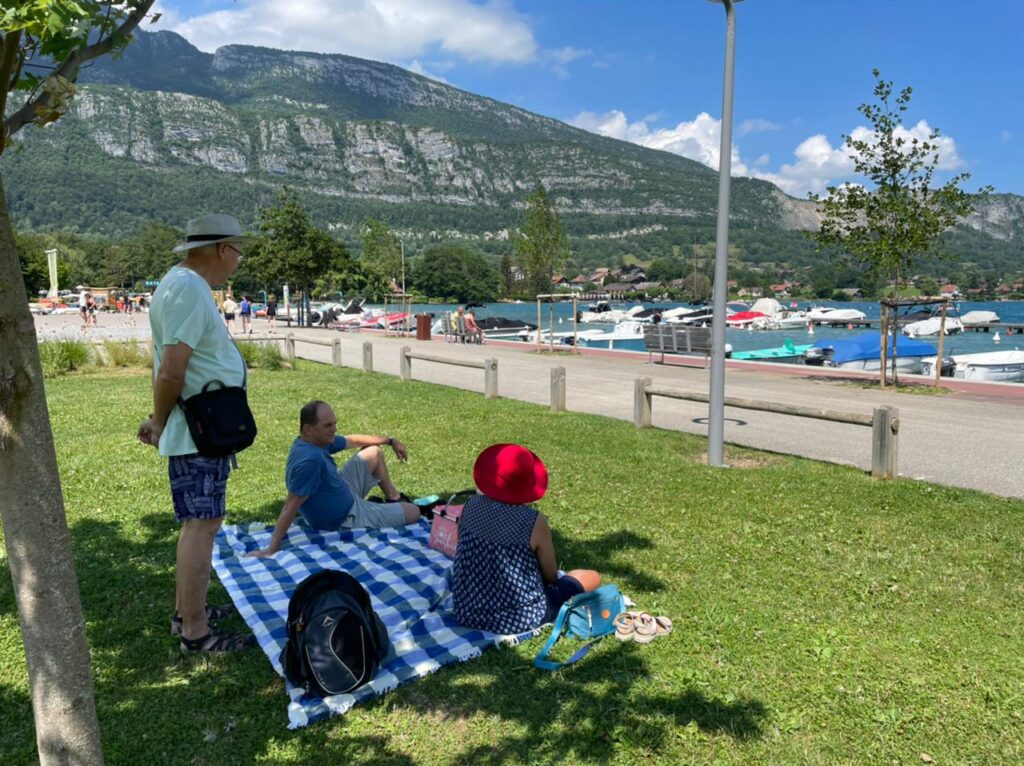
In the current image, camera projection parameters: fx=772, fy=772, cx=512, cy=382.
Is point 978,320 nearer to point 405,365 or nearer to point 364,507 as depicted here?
point 405,365

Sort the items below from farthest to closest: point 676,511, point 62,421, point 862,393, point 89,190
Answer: point 89,190 < point 862,393 < point 62,421 < point 676,511

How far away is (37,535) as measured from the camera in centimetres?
186

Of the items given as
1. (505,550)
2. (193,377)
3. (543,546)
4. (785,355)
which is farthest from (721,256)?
(785,355)

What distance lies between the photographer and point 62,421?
943 centimetres

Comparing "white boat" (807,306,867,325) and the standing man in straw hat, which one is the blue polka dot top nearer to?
the standing man in straw hat

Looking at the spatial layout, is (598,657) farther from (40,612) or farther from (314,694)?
(40,612)

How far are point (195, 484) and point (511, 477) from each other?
139cm

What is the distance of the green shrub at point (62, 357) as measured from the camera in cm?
1406

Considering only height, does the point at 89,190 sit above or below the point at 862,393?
above

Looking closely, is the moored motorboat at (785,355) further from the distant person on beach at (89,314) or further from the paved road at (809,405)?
the distant person on beach at (89,314)

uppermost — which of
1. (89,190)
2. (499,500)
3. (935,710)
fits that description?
(89,190)

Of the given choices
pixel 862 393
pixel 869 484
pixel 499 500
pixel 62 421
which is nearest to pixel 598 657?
pixel 499 500

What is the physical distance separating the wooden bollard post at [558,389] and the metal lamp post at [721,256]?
3.26 m

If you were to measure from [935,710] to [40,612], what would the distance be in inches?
124
